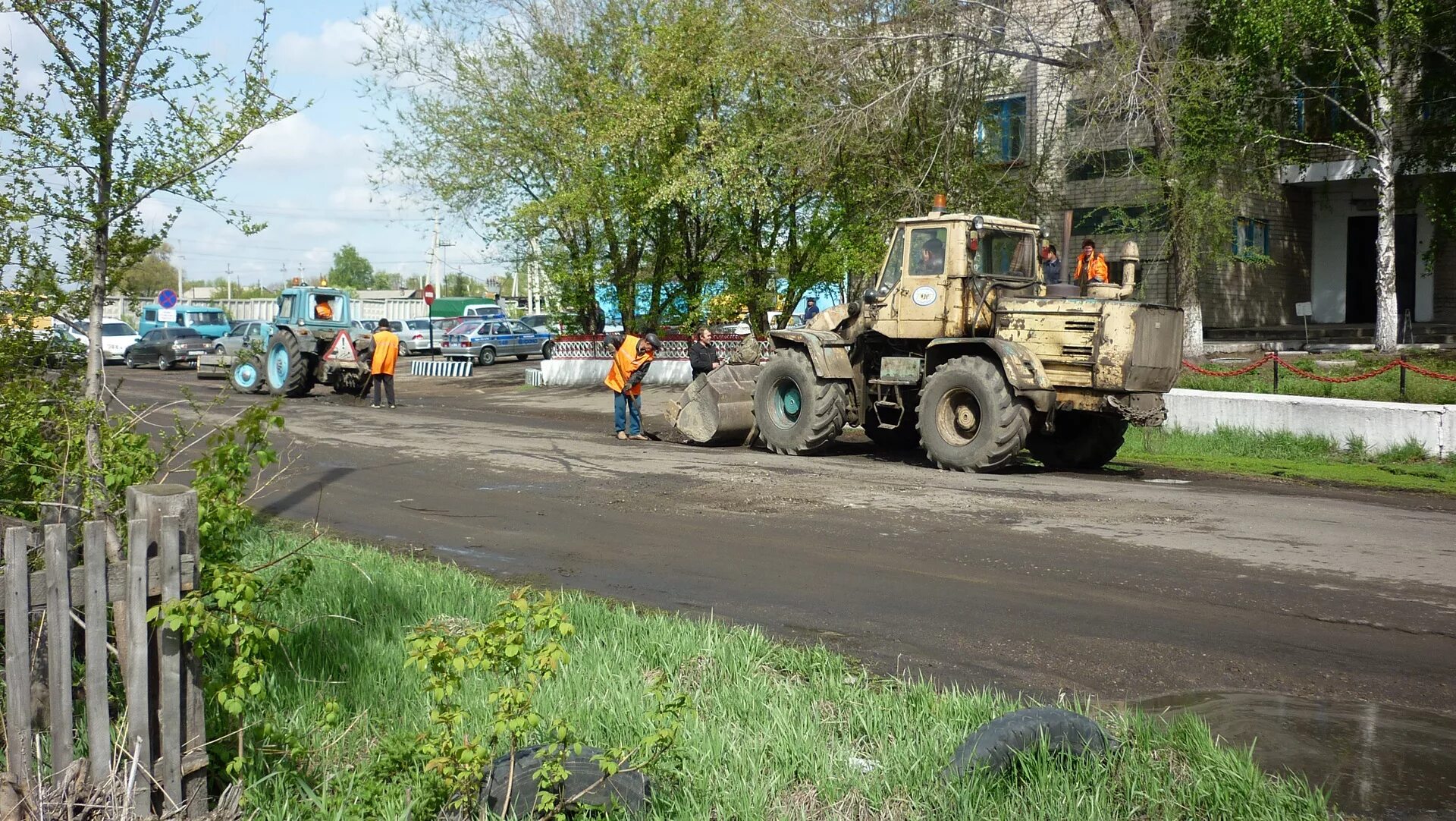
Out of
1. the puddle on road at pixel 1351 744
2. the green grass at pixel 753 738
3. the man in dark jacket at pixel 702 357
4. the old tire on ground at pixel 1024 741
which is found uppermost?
the man in dark jacket at pixel 702 357

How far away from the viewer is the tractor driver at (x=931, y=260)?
14484 mm

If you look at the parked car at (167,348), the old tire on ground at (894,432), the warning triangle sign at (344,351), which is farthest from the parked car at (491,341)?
the old tire on ground at (894,432)

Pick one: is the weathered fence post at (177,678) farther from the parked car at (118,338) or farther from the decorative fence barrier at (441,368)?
the parked car at (118,338)

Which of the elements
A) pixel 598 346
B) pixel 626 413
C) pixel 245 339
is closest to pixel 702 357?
pixel 626 413

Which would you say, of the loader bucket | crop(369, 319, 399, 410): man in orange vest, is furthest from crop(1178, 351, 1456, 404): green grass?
crop(369, 319, 399, 410): man in orange vest

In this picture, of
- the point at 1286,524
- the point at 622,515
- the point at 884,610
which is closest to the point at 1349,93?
the point at 1286,524

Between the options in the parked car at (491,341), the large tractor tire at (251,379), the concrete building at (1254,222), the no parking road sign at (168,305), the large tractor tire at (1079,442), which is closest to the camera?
the large tractor tire at (1079,442)

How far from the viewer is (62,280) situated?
7.51m

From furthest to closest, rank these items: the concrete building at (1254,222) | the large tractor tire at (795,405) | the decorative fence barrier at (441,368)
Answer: the decorative fence barrier at (441,368) < the concrete building at (1254,222) < the large tractor tire at (795,405)

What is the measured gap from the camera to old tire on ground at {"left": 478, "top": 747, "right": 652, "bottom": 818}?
4320 millimetres

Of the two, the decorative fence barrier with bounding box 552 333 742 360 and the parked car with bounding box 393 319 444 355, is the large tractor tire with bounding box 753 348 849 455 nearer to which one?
the decorative fence barrier with bounding box 552 333 742 360

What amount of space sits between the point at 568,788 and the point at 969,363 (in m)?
10.2

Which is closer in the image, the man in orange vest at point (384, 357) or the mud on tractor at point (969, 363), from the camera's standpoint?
the mud on tractor at point (969, 363)

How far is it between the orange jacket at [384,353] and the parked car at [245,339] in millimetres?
6123
